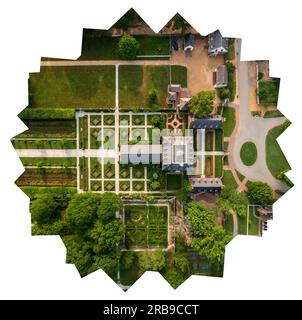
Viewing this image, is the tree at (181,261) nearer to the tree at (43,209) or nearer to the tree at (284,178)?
the tree at (284,178)

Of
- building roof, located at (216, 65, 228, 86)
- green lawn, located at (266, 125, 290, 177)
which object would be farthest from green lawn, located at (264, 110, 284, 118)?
building roof, located at (216, 65, 228, 86)

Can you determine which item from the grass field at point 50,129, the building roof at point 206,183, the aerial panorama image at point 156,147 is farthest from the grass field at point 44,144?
the building roof at point 206,183

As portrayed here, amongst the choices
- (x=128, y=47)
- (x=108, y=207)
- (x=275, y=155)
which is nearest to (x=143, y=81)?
(x=128, y=47)

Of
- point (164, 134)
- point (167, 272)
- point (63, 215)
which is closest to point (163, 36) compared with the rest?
point (164, 134)

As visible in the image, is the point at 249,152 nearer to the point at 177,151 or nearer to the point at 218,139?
the point at 218,139

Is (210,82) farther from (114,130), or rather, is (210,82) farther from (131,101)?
(114,130)
